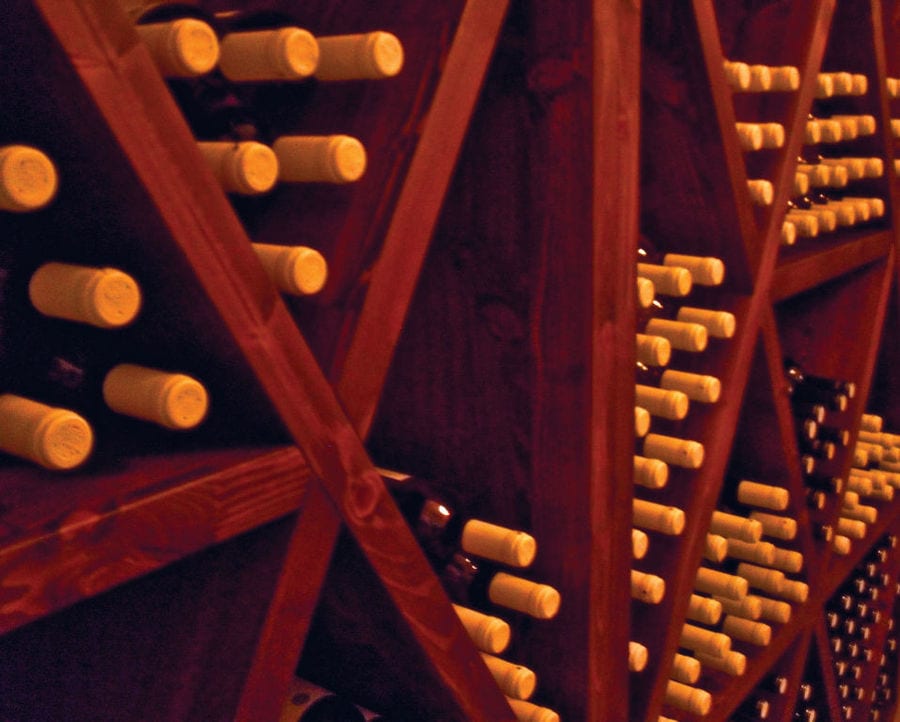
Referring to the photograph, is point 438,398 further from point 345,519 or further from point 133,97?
point 133,97

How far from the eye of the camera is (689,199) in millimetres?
904

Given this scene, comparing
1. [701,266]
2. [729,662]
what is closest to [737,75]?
[701,266]

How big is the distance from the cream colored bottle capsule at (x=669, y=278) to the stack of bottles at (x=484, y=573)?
27 centimetres

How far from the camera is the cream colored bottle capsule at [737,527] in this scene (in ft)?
3.58

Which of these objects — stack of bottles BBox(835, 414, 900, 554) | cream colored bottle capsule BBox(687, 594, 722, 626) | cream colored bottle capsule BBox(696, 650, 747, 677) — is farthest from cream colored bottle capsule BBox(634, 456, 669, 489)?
stack of bottles BBox(835, 414, 900, 554)

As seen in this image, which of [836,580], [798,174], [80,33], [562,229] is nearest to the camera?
[80,33]

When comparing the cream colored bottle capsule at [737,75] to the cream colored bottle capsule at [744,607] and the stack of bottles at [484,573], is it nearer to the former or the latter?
the stack of bottles at [484,573]

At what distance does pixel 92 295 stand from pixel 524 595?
17.3 inches

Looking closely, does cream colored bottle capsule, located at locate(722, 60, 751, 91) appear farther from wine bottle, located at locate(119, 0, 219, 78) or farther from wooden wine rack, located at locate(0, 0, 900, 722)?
wine bottle, located at locate(119, 0, 219, 78)

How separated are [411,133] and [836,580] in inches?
44.5

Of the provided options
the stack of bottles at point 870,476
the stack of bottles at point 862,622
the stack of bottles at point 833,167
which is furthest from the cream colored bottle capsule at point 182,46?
the stack of bottles at point 862,622

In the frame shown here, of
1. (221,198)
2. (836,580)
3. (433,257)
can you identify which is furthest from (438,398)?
(836,580)

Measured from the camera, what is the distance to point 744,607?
1158 mm

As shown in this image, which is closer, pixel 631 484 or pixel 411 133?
pixel 411 133
